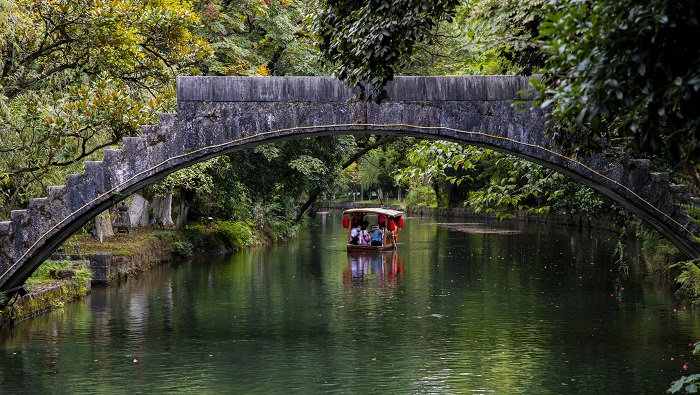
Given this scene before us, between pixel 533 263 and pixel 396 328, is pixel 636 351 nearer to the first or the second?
pixel 396 328

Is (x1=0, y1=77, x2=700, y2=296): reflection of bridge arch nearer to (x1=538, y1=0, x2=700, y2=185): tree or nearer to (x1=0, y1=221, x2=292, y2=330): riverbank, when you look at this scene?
(x1=0, y1=221, x2=292, y2=330): riverbank

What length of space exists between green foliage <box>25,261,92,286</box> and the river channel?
537mm

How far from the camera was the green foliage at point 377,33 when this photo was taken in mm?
9594

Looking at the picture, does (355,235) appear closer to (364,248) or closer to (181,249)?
(364,248)

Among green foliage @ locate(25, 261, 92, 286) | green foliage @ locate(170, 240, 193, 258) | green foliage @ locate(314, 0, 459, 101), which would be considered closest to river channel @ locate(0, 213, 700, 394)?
green foliage @ locate(25, 261, 92, 286)

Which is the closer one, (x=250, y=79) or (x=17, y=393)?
(x=17, y=393)

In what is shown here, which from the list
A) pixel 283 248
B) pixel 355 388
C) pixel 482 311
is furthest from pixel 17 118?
pixel 283 248

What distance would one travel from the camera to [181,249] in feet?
92.0

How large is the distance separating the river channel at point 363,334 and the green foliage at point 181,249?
2.07 meters

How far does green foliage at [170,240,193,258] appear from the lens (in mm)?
27797

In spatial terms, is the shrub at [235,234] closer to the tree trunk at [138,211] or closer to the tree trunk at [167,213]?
the tree trunk at [167,213]

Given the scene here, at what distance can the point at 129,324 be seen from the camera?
15867 mm

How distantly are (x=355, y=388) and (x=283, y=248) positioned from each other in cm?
2310

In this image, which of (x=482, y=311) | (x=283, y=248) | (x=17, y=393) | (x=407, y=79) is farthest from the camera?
(x=283, y=248)
